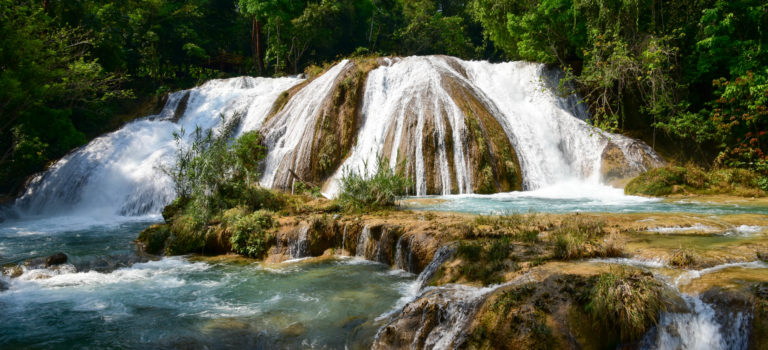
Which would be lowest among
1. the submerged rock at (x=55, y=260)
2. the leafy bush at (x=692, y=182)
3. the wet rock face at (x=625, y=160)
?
the submerged rock at (x=55, y=260)

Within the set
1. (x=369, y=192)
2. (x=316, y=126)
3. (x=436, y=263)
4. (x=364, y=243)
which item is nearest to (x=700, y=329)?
(x=436, y=263)

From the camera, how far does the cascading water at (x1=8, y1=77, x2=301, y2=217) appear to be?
16742mm

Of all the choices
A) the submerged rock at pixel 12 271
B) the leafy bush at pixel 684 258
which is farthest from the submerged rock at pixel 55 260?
the leafy bush at pixel 684 258

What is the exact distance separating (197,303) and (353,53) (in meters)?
21.6

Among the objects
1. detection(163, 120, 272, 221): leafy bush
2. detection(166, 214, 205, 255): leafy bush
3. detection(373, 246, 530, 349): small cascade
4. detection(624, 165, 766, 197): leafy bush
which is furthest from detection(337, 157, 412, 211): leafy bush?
detection(624, 165, 766, 197): leafy bush

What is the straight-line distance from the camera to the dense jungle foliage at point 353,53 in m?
15.2

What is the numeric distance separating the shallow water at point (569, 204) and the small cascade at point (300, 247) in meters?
3.58

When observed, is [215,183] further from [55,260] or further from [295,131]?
[295,131]

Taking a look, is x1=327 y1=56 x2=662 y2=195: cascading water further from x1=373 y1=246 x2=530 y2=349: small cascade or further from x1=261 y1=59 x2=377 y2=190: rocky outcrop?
x1=373 y1=246 x2=530 y2=349: small cascade

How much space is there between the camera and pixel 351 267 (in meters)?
7.79

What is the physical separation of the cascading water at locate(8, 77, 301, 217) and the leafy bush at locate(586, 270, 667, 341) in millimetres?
12747

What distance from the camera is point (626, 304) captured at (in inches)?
152

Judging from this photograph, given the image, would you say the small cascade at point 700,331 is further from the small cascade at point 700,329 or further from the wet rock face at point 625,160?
the wet rock face at point 625,160

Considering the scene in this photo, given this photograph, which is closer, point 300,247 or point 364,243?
point 364,243
